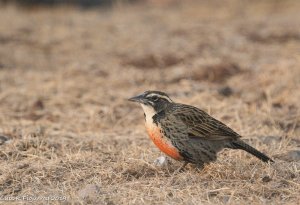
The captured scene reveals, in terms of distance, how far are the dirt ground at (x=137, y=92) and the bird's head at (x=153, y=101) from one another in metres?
0.58

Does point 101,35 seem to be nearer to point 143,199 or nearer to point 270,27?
point 270,27

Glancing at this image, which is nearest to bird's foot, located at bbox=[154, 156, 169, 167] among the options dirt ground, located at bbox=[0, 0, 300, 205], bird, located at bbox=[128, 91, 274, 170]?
dirt ground, located at bbox=[0, 0, 300, 205]

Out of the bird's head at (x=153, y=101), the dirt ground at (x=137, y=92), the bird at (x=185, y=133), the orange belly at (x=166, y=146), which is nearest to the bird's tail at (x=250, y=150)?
the bird at (x=185, y=133)

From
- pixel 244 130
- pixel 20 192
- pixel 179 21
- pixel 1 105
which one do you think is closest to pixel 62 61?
pixel 1 105

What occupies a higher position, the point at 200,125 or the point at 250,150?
the point at 200,125

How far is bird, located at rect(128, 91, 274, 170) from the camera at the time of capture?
7.72 m

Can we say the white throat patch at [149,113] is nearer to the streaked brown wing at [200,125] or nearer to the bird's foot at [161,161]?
the streaked brown wing at [200,125]

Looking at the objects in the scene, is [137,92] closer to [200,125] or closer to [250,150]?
[200,125]

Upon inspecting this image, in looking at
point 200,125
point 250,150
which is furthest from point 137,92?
point 250,150

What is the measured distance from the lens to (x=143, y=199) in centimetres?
691

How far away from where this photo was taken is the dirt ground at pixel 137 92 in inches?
291

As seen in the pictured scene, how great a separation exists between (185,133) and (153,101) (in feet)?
1.74

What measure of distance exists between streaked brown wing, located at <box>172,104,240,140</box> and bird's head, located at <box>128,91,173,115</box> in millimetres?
149

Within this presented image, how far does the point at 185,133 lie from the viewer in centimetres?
781
